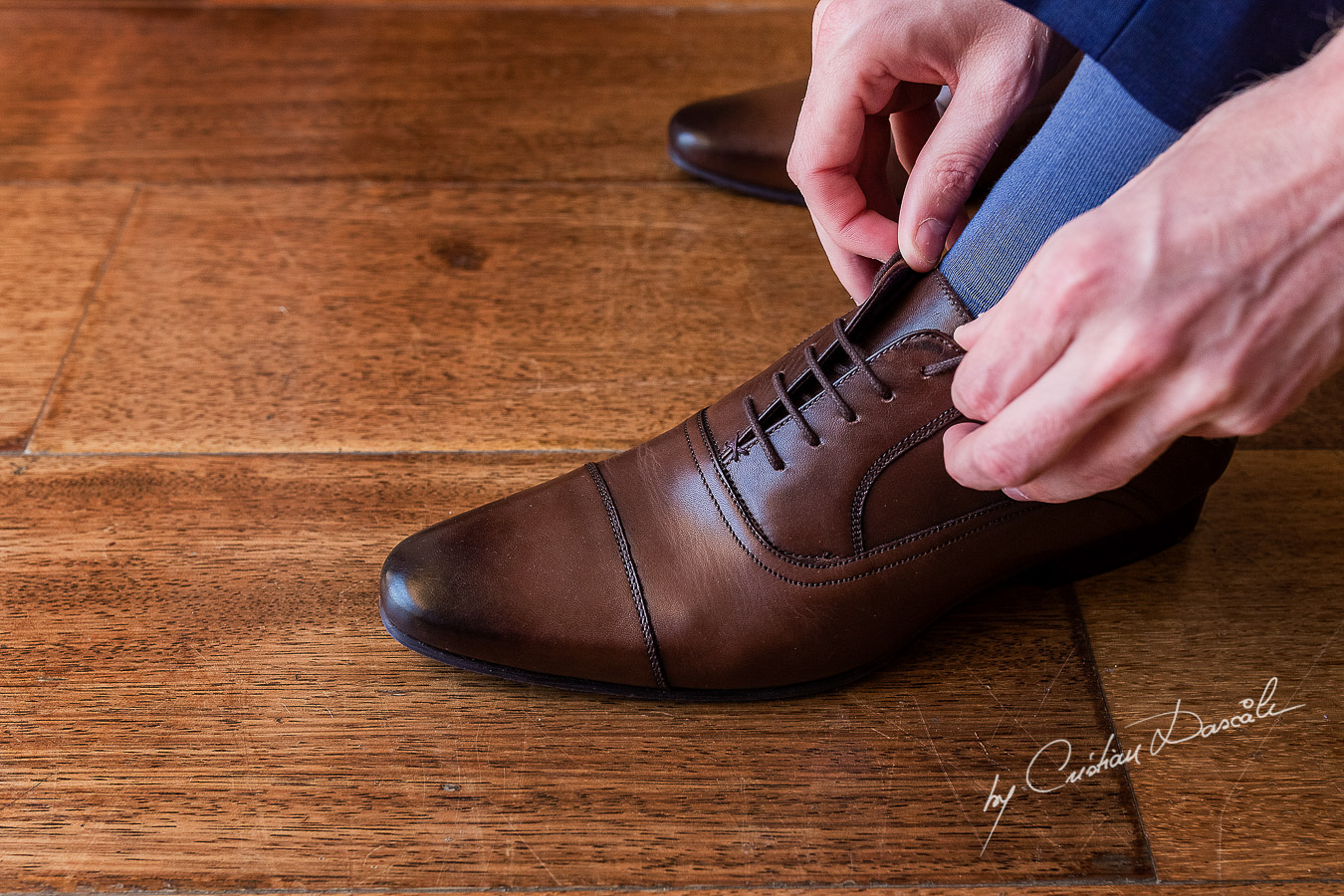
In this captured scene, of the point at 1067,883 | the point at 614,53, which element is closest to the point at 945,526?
the point at 1067,883

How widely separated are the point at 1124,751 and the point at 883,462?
251 millimetres

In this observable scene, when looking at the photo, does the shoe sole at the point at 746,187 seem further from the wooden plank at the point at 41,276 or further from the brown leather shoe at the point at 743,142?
the wooden plank at the point at 41,276

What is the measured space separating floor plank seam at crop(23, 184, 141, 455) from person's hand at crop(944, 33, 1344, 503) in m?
0.86

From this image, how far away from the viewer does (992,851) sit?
0.65 metres

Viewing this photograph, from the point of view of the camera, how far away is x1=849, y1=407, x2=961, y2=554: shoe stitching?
68cm

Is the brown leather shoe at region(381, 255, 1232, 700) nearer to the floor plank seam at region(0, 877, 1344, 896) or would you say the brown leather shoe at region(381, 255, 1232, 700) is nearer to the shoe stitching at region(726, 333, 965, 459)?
the shoe stitching at region(726, 333, 965, 459)

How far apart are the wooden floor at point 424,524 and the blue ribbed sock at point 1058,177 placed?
0.92ft

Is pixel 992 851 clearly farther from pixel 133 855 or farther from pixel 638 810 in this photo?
pixel 133 855

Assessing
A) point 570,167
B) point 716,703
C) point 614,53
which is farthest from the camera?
point 614,53

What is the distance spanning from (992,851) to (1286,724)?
0.24 metres

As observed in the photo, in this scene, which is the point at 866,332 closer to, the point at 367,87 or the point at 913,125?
the point at 913,125

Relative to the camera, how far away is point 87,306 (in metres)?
1.09

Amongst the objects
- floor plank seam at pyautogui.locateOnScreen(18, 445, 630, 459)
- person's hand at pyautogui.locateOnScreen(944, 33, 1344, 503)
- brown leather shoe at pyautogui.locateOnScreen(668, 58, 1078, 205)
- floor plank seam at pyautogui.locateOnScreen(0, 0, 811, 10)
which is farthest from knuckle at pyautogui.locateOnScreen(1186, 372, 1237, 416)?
floor plank seam at pyautogui.locateOnScreen(0, 0, 811, 10)

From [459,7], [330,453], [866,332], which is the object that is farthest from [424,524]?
[459,7]
